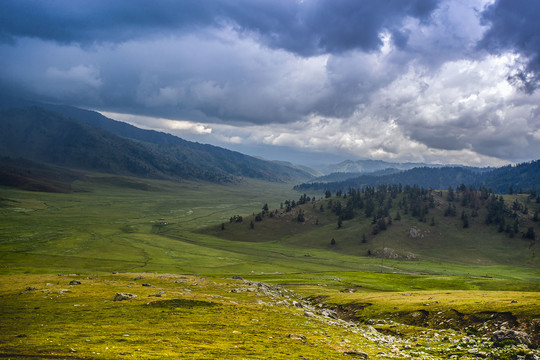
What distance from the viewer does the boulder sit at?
28.1 metres

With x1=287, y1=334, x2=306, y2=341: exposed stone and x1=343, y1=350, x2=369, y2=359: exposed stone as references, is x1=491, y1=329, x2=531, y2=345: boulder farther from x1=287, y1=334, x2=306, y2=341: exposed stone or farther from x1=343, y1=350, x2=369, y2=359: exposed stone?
x1=287, y1=334, x2=306, y2=341: exposed stone

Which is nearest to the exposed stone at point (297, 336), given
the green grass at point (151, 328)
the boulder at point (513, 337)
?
the green grass at point (151, 328)

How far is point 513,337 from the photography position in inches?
1124

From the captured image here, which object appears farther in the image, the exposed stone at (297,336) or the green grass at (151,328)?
the exposed stone at (297,336)

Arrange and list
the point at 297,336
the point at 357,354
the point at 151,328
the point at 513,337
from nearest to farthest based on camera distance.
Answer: the point at 357,354 < the point at 513,337 < the point at 297,336 < the point at 151,328

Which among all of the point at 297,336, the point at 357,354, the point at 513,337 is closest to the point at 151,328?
the point at 297,336

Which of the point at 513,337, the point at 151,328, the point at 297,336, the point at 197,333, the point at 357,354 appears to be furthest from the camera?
the point at 151,328

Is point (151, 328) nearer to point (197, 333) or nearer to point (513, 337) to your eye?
point (197, 333)

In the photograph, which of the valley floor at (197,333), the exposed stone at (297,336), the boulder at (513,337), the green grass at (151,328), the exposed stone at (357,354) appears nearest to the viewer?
the green grass at (151,328)

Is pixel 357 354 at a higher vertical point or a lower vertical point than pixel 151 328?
higher

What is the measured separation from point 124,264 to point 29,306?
102 m

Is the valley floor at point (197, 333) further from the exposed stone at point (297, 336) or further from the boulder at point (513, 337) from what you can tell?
the boulder at point (513, 337)

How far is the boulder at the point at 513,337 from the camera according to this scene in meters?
28.1

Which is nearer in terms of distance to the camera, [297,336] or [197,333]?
[297,336]
